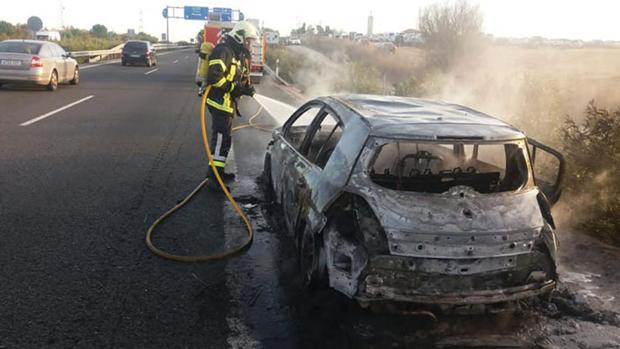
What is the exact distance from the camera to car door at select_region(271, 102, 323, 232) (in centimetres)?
434

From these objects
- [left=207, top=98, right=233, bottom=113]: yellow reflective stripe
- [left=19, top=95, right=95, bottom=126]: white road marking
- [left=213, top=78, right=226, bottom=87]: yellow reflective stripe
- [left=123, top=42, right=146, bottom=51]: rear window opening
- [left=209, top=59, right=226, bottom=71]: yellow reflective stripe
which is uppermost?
[left=123, top=42, right=146, bottom=51]: rear window opening

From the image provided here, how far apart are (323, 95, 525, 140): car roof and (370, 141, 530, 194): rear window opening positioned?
7 centimetres

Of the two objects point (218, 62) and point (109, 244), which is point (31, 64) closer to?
point (218, 62)

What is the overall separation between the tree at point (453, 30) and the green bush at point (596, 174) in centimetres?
2211

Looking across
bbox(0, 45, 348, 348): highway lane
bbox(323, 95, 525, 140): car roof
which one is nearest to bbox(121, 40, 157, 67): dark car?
bbox(0, 45, 348, 348): highway lane

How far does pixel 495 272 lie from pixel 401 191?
745 millimetres

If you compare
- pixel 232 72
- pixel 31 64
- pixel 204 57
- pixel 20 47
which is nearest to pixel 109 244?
pixel 232 72

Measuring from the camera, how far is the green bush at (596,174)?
5.31 meters

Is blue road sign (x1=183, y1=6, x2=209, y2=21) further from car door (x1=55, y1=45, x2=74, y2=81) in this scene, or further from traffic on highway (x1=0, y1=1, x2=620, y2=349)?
traffic on highway (x1=0, y1=1, x2=620, y2=349)

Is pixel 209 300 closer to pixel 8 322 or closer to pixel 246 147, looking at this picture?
pixel 8 322

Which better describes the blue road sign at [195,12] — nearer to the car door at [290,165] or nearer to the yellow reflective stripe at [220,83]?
the yellow reflective stripe at [220,83]

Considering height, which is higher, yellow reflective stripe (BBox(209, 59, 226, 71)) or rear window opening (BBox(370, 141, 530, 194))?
yellow reflective stripe (BBox(209, 59, 226, 71))

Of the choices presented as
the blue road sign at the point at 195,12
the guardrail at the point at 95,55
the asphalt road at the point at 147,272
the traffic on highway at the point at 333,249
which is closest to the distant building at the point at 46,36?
the blue road sign at the point at 195,12

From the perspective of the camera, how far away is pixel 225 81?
6.33m
